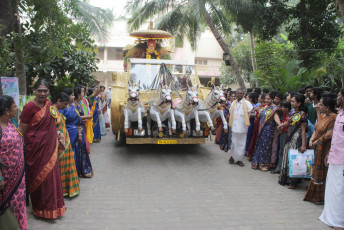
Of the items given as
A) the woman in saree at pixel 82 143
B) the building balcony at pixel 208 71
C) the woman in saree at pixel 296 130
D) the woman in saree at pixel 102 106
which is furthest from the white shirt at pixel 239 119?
the building balcony at pixel 208 71

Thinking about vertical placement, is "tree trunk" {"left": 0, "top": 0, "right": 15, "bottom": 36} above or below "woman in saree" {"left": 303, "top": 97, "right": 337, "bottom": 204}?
above

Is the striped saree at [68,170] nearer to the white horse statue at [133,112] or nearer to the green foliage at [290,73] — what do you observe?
the white horse statue at [133,112]

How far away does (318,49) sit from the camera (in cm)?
1190

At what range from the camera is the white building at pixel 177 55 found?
28.1 meters

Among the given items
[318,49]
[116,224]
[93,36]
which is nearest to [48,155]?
[116,224]

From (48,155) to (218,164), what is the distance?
13.9ft

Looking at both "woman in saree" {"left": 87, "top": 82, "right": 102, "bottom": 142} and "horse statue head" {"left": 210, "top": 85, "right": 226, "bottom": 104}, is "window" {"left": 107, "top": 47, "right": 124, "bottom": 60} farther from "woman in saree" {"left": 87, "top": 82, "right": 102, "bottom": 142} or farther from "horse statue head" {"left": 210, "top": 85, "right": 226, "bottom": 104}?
"horse statue head" {"left": 210, "top": 85, "right": 226, "bottom": 104}

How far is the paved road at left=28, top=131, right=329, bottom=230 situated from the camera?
405 cm

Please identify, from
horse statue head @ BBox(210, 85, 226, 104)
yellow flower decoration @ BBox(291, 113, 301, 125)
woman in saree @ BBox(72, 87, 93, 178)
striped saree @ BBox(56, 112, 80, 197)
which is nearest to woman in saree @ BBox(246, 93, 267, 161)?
horse statue head @ BBox(210, 85, 226, 104)

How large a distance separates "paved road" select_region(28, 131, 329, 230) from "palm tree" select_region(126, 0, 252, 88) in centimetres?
845

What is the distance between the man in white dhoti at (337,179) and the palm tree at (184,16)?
34.1 feet

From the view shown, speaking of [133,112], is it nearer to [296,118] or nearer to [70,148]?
[70,148]

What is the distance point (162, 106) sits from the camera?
6.84m

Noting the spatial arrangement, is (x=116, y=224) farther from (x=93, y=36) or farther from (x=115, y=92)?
(x=93, y=36)
